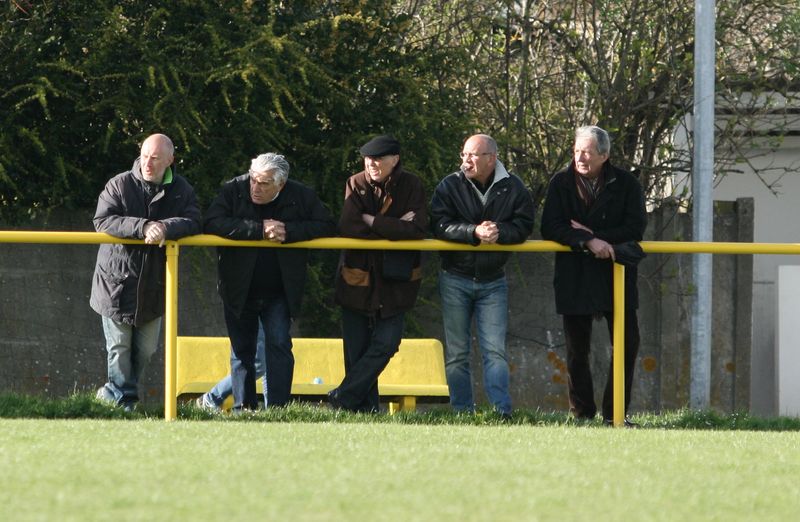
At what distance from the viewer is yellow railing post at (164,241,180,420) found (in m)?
8.27

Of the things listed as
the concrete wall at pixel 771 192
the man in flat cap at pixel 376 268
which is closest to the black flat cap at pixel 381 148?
the man in flat cap at pixel 376 268

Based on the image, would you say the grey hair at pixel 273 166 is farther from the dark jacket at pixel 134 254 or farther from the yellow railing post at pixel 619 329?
the yellow railing post at pixel 619 329

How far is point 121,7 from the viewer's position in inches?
450

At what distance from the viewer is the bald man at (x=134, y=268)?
8.52m

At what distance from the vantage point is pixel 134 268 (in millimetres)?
8539

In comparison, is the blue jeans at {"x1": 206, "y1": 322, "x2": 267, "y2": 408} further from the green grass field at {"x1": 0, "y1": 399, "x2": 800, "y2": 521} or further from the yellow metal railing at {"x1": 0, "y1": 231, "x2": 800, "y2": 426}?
the green grass field at {"x1": 0, "y1": 399, "x2": 800, "y2": 521}

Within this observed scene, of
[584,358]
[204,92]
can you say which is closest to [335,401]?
[584,358]

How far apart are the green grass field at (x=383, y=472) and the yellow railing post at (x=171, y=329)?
12.4 inches

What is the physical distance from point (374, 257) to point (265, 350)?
85cm

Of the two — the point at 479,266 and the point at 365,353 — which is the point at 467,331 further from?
the point at 365,353

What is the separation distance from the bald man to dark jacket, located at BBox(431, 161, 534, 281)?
1.44 meters

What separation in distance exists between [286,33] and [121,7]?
1.28 m

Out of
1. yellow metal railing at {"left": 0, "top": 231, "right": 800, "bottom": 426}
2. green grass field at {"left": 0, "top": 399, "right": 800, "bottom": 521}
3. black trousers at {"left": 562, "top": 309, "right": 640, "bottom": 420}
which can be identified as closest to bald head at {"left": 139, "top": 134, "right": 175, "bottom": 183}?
yellow metal railing at {"left": 0, "top": 231, "right": 800, "bottom": 426}

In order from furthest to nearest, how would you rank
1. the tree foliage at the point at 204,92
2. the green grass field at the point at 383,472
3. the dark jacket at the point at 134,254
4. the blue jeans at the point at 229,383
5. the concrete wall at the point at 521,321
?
the concrete wall at the point at 521,321
the tree foliage at the point at 204,92
the blue jeans at the point at 229,383
the dark jacket at the point at 134,254
the green grass field at the point at 383,472
